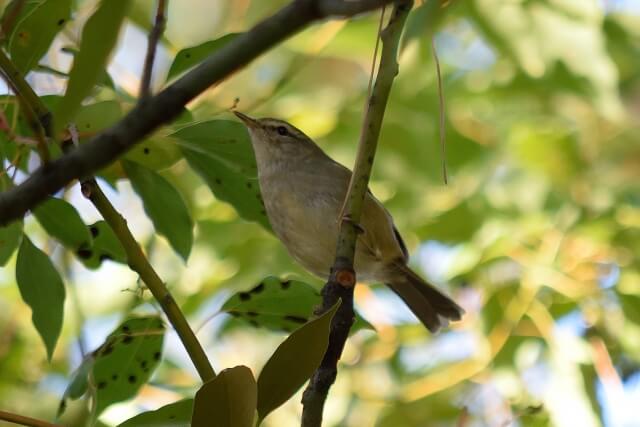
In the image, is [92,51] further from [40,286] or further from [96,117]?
[96,117]

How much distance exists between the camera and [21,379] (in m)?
3.70

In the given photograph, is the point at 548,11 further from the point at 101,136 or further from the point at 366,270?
the point at 101,136

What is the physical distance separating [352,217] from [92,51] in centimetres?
52

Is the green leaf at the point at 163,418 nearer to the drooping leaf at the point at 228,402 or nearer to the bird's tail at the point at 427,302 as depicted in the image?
the drooping leaf at the point at 228,402

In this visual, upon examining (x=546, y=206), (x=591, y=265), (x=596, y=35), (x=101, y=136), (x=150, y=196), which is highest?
(x=596, y=35)

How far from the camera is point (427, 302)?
3.93 metres

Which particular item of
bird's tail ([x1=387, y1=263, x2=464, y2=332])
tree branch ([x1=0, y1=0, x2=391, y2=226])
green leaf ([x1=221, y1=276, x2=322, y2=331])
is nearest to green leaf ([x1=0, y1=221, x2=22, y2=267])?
green leaf ([x1=221, y1=276, x2=322, y2=331])

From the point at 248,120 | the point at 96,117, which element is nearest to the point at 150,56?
the point at 96,117

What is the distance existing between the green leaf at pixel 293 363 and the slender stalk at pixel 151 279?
111mm

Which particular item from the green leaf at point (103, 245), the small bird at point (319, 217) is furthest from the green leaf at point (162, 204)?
the small bird at point (319, 217)

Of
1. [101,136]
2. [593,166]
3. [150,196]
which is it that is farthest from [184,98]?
[593,166]

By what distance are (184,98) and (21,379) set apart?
3.06m

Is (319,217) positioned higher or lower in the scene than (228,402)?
higher

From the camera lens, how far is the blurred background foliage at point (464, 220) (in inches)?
127
